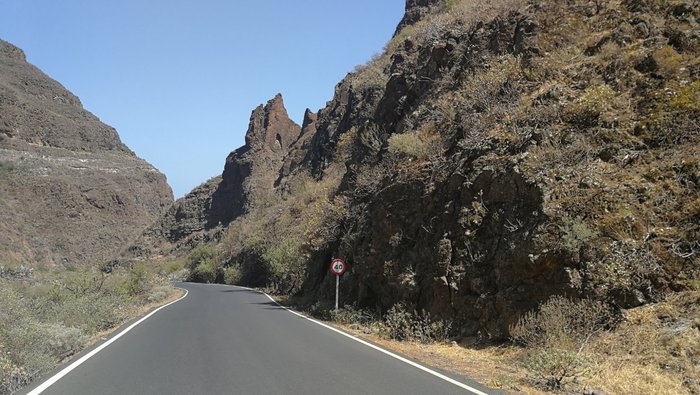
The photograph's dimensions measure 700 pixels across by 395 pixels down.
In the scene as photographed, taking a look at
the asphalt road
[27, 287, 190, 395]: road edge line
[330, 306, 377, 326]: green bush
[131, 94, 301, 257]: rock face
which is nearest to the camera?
[27, 287, 190, 395]: road edge line

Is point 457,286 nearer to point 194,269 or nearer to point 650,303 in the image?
point 650,303

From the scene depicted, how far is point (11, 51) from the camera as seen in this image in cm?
12112

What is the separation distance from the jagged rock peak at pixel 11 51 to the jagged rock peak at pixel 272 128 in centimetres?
7021

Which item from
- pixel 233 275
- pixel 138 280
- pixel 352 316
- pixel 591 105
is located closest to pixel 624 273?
pixel 591 105

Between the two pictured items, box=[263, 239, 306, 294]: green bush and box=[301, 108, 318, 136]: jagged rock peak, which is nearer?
box=[263, 239, 306, 294]: green bush

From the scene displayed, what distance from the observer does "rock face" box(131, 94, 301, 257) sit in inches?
3381

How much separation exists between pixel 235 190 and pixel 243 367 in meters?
83.9

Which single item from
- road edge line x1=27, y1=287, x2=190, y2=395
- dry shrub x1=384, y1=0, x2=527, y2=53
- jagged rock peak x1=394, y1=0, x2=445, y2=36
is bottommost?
road edge line x1=27, y1=287, x2=190, y2=395

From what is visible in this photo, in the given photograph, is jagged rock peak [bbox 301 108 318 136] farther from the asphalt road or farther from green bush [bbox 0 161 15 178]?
the asphalt road

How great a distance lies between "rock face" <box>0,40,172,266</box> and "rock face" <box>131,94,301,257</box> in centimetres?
898

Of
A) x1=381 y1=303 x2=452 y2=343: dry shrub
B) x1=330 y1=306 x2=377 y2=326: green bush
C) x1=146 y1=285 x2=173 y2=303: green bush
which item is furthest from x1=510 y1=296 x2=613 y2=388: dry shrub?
x1=146 y1=285 x2=173 y2=303: green bush

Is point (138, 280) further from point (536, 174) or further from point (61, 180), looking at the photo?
point (61, 180)

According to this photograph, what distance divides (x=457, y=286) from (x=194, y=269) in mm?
64194

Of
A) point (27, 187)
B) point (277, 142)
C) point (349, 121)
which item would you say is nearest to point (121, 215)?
point (27, 187)
